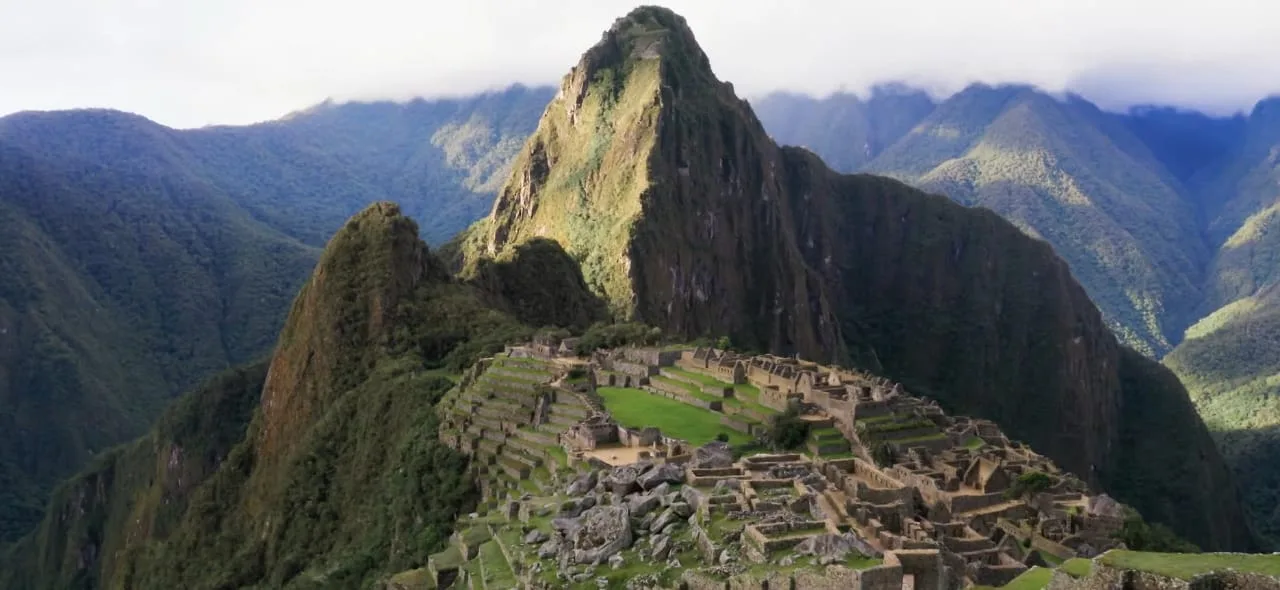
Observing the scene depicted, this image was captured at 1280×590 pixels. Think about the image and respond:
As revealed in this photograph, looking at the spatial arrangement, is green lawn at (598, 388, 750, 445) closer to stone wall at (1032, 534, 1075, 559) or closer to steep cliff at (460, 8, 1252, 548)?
stone wall at (1032, 534, 1075, 559)

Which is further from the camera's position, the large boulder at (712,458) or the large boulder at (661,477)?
the large boulder at (712,458)

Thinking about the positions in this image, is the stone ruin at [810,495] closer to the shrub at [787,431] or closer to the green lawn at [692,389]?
the green lawn at [692,389]

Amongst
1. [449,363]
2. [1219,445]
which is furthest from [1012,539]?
[1219,445]

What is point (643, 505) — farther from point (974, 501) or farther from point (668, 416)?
point (668, 416)

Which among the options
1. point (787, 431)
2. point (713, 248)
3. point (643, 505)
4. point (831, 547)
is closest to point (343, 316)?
point (787, 431)

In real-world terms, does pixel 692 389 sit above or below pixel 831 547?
below

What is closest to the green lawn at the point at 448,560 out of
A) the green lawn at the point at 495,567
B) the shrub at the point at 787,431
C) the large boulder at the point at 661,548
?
the green lawn at the point at 495,567

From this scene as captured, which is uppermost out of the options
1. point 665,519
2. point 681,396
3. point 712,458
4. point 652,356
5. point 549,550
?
point 665,519
